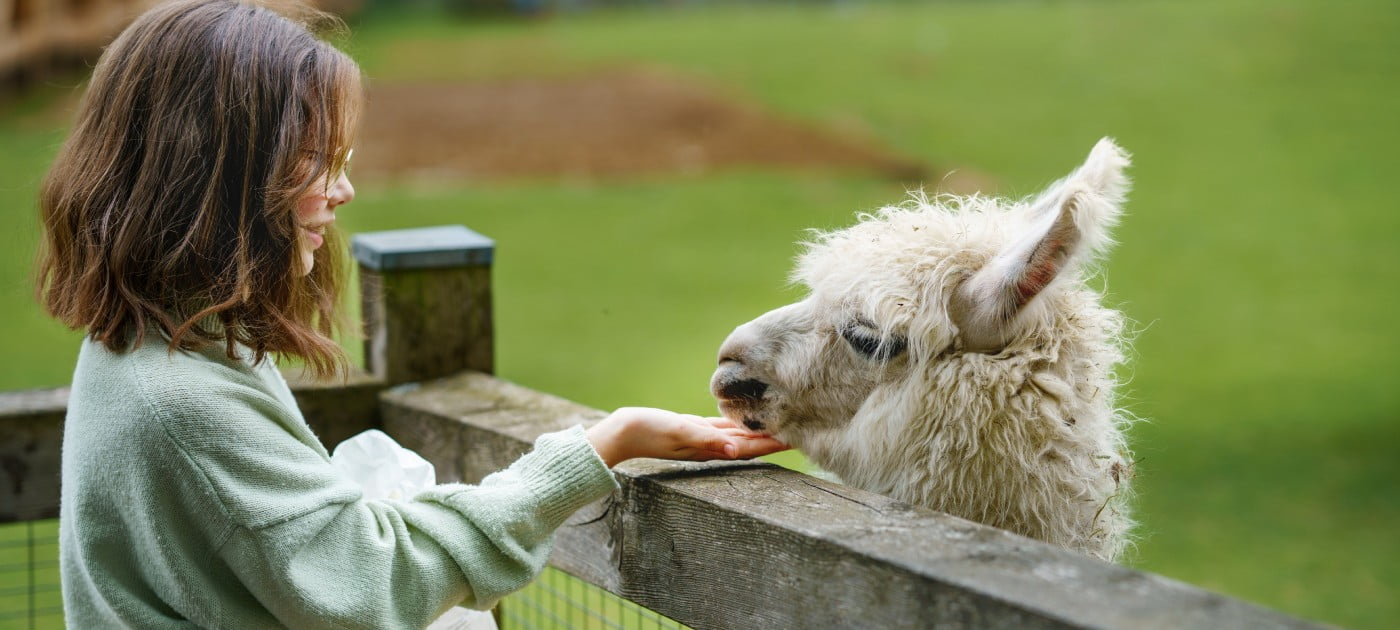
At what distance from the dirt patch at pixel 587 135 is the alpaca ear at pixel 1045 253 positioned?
9.41 meters

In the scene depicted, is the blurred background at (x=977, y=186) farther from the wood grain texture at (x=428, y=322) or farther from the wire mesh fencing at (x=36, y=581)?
the wood grain texture at (x=428, y=322)

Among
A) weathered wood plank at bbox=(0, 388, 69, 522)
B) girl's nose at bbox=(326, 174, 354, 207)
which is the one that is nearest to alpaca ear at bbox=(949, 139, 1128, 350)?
girl's nose at bbox=(326, 174, 354, 207)

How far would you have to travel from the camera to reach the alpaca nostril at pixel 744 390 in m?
1.99

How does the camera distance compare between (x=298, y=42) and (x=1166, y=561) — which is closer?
(x=298, y=42)

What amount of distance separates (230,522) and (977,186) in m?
9.50

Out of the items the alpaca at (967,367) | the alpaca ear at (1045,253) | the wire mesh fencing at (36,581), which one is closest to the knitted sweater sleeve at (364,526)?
the alpaca at (967,367)

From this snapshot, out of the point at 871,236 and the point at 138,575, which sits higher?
the point at 871,236

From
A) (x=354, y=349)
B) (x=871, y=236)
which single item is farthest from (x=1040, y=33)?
(x=871, y=236)

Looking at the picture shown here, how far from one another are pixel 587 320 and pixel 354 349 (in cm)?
165

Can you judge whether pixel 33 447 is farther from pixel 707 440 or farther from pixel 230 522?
pixel 707 440

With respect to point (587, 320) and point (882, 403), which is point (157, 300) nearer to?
point (882, 403)

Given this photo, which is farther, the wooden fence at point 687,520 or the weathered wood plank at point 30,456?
the weathered wood plank at point 30,456

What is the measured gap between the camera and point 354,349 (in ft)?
23.4

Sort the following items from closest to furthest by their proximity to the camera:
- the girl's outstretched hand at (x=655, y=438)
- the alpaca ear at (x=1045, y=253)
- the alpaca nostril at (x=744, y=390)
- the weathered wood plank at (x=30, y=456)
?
the alpaca ear at (x=1045, y=253) → the girl's outstretched hand at (x=655, y=438) → the alpaca nostril at (x=744, y=390) → the weathered wood plank at (x=30, y=456)
